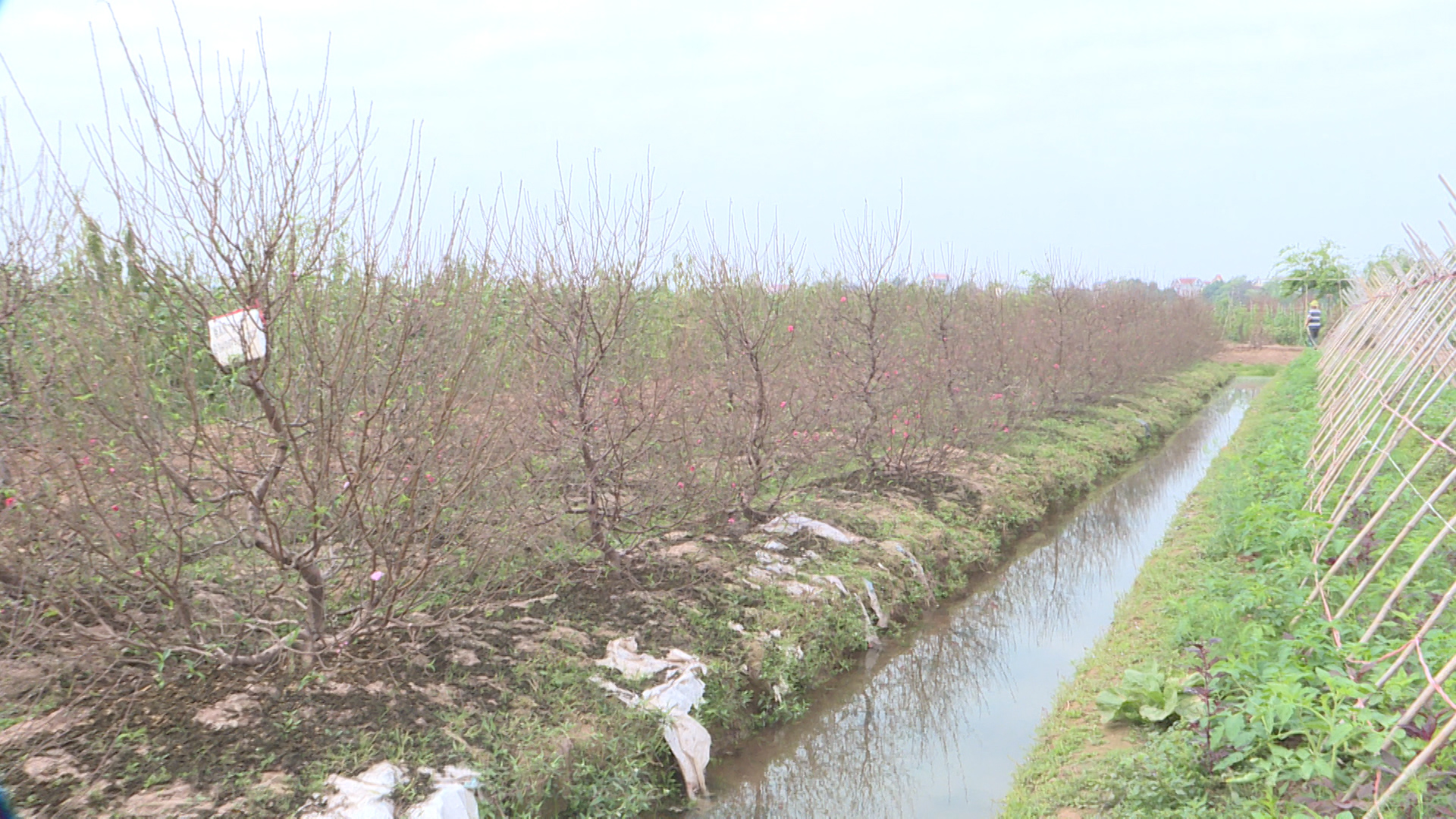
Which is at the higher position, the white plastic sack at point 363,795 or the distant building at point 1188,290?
the distant building at point 1188,290

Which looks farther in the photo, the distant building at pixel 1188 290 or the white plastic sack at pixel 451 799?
the distant building at pixel 1188 290

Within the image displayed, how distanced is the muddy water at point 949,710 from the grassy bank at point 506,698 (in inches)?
9.2

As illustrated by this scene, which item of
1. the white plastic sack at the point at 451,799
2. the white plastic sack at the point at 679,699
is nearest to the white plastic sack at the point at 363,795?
the white plastic sack at the point at 451,799

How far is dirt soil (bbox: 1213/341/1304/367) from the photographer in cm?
3156

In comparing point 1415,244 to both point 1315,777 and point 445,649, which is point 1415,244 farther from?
point 445,649

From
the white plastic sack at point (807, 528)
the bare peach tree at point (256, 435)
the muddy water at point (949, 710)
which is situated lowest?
the muddy water at point (949, 710)

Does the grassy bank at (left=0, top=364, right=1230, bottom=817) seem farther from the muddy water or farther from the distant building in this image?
the distant building

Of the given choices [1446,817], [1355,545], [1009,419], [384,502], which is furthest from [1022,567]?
[384,502]

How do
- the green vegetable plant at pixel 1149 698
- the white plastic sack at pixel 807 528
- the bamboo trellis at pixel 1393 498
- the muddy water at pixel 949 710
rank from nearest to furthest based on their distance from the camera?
the bamboo trellis at pixel 1393 498 < the green vegetable plant at pixel 1149 698 < the muddy water at pixel 949 710 < the white plastic sack at pixel 807 528

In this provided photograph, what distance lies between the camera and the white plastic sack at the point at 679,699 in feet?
15.9

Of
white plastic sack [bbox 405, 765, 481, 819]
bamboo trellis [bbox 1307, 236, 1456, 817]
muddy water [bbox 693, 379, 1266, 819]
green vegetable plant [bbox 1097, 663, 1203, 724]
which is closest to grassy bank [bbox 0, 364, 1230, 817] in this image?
white plastic sack [bbox 405, 765, 481, 819]

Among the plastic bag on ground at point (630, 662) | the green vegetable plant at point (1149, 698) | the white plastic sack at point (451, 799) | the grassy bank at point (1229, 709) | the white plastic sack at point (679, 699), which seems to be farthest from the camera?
the plastic bag on ground at point (630, 662)

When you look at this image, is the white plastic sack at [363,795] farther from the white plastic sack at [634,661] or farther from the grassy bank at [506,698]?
the white plastic sack at [634,661]

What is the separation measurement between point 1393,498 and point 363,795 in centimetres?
595
